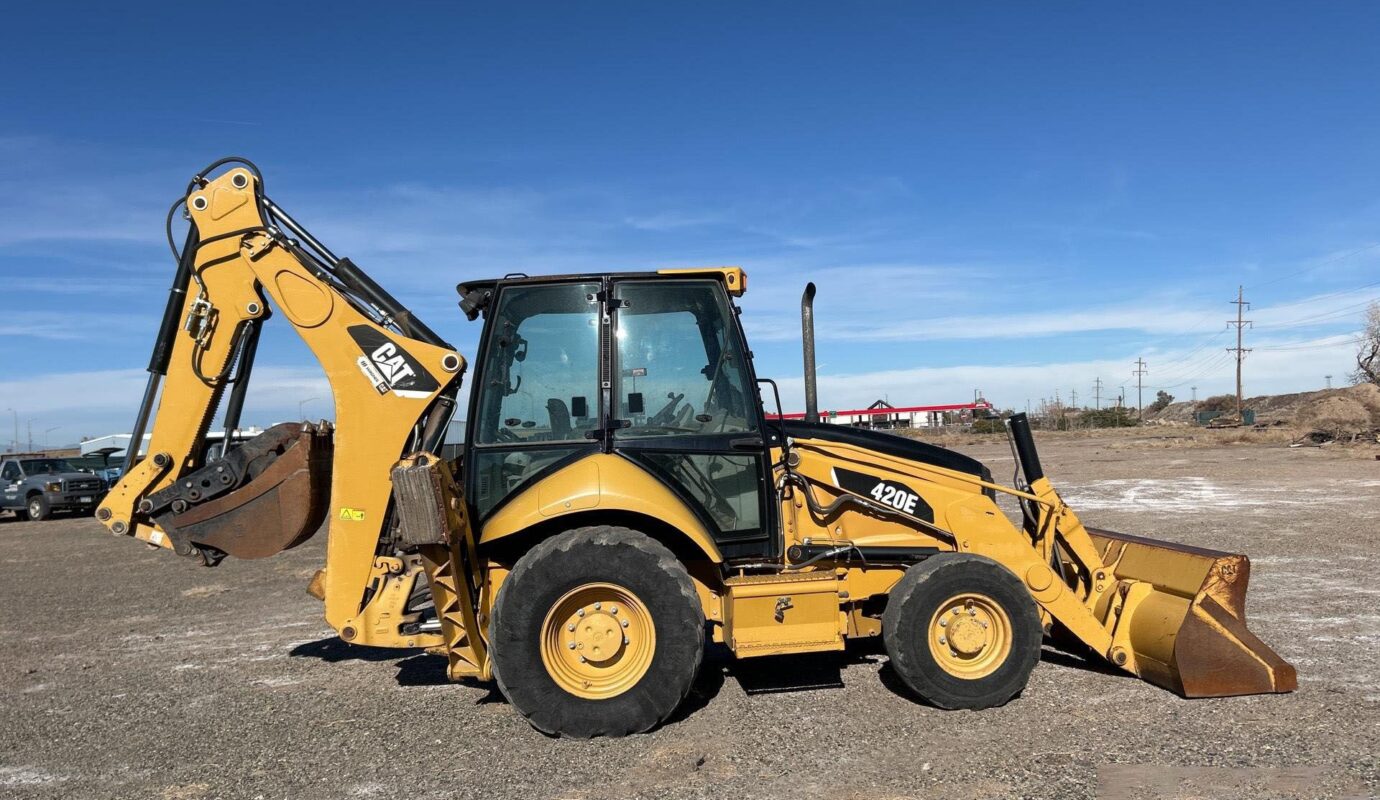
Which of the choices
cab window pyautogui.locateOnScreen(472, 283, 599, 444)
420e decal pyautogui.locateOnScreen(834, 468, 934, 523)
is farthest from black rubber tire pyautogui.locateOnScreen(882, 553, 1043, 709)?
cab window pyautogui.locateOnScreen(472, 283, 599, 444)

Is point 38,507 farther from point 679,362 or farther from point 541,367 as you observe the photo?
point 679,362

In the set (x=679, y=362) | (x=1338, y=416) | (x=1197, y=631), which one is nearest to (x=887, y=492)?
(x=679, y=362)

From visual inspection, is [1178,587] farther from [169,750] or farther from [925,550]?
[169,750]

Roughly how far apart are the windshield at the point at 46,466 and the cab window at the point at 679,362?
2416cm

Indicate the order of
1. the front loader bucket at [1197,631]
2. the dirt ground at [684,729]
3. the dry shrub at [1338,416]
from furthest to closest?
the dry shrub at [1338,416], the front loader bucket at [1197,631], the dirt ground at [684,729]

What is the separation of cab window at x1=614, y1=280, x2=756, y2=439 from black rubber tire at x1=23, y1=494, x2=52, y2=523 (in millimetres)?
23360

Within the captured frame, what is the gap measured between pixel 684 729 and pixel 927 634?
4.84ft

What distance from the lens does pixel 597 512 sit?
5.21m

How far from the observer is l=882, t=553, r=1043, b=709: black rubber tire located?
5.29 m

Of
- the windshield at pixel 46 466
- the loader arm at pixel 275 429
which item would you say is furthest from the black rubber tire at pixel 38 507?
the loader arm at pixel 275 429

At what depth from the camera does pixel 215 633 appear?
8281 mm

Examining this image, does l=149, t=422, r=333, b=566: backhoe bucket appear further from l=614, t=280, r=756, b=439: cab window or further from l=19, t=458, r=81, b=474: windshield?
l=19, t=458, r=81, b=474: windshield

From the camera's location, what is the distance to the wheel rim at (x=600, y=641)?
5.06 m

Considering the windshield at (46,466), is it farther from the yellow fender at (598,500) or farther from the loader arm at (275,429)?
the yellow fender at (598,500)
